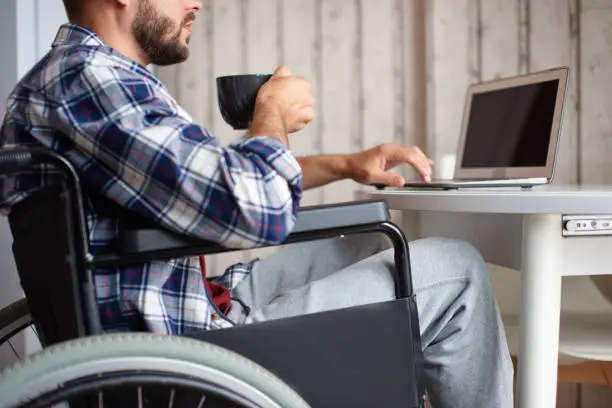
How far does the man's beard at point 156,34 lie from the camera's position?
3.15ft

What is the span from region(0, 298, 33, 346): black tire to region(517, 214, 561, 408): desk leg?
760mm

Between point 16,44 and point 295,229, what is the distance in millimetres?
1163

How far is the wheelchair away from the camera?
2.05ft

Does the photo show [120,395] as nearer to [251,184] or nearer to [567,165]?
[251,184]

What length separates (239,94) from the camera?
3.03 ft

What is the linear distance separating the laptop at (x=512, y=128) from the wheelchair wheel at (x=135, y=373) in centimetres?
74

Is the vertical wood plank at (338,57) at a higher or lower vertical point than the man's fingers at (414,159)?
higher

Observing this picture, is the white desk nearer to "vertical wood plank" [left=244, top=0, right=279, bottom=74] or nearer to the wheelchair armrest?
the wheelchair armrest

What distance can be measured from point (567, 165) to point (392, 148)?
1.09 m

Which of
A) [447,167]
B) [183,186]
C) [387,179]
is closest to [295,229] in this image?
[183,186]

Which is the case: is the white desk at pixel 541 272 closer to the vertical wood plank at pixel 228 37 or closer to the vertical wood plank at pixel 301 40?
the vertical wood plank at pixel 301 40

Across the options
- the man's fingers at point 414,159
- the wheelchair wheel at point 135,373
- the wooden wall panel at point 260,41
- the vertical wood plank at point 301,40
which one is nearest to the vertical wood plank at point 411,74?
the vertical wood plank at point 301,40

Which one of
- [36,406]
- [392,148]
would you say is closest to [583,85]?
[392,148]

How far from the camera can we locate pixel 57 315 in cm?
77
